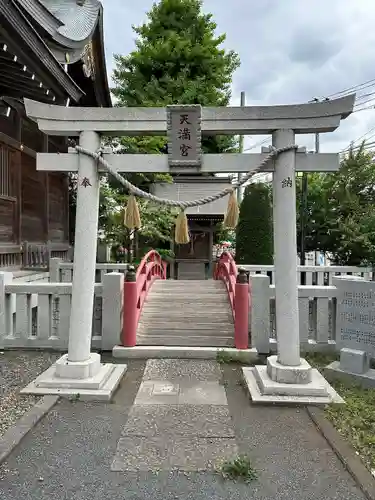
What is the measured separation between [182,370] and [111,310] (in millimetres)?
1512

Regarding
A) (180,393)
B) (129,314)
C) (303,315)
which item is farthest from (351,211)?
(180,393)

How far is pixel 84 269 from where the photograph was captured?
4.56m

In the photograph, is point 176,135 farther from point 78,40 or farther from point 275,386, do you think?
point 78,40

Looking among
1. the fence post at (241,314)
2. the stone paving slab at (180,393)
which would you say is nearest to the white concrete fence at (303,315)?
the fence post at (241,314)

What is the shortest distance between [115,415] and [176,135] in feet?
10.2

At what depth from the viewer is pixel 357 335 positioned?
5.02m

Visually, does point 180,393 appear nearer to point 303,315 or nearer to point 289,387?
point 289,387

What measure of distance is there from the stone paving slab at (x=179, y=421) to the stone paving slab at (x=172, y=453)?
0.10m

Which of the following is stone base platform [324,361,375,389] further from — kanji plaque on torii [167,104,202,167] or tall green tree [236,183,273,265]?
tall green tree [236,183,273,265]

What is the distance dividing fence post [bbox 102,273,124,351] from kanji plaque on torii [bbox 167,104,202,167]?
2.30 m

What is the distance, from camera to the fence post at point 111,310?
5934 millimetres

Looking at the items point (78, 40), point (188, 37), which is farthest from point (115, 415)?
point (188, 37)

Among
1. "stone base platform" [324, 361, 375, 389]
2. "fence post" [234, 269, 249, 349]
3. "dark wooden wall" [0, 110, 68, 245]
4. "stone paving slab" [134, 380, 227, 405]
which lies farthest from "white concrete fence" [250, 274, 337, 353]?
"dark wooden wall" [0, 110, 68, 245]

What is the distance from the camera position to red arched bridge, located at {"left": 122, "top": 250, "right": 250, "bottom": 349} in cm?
592
